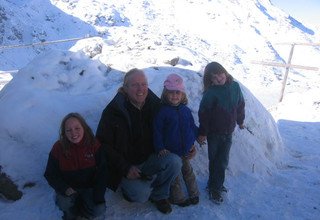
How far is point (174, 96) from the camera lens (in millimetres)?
3920

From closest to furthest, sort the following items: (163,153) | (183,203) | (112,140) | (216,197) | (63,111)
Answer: (112,140) → (163,153) → (183,203) → (216,197) → (63,111)

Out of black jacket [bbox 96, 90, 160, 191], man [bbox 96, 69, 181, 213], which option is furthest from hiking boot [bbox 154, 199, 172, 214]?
black jacket [bbox 96, 90, 160, 191]

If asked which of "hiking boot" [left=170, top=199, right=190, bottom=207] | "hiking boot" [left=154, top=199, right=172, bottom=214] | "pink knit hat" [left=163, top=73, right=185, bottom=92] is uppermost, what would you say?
"pink knit hat" [left=163, top=73, right=185, bottom=92]

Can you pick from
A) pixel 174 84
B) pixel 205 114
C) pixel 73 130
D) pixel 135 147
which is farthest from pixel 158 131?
pixel 73 130

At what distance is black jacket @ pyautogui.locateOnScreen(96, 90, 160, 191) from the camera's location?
3637 millimetres

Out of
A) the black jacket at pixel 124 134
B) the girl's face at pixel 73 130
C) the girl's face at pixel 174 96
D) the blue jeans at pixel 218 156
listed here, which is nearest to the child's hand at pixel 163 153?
the black jacket at pixel 124 134

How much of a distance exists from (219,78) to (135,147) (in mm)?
1272

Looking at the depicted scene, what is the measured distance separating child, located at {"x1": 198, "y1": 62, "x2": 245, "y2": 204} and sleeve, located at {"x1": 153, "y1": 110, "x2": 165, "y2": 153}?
0.59 m

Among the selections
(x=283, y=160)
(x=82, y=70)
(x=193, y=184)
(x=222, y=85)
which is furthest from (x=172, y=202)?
(x=283, y=160)

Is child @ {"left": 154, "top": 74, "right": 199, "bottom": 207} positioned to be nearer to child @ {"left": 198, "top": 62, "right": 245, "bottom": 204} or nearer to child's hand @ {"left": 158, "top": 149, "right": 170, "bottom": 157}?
child's hand @ {"left": 158, "top": 149, "right": 170, "bottom": 157}

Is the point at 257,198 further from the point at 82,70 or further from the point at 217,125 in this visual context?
the point at 82,70

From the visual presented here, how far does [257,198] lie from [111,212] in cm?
193

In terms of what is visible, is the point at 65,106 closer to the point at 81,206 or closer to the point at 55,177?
the point at 55,177

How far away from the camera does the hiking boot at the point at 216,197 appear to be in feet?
14.3
